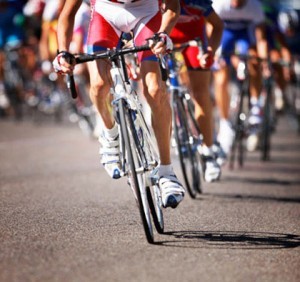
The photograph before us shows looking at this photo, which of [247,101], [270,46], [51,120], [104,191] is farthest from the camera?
[51,120]

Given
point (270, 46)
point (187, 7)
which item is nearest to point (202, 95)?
point (187, 7)

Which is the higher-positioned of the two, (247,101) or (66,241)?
(66,241)

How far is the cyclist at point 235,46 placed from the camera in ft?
32.9

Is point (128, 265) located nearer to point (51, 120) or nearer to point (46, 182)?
point (46, 182)

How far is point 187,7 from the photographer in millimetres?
7863

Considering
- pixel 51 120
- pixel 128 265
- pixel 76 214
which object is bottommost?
pixel 51 120

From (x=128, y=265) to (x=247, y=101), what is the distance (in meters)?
5.51

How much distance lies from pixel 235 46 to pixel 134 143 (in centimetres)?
504

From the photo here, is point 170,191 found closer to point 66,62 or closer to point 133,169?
point 133,169

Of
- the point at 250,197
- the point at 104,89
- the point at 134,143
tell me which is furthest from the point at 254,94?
the point at 134,143

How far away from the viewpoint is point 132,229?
6.35 meters

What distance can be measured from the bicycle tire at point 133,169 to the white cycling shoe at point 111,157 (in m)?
0.29

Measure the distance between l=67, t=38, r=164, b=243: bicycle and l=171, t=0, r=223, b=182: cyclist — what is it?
1.79 m

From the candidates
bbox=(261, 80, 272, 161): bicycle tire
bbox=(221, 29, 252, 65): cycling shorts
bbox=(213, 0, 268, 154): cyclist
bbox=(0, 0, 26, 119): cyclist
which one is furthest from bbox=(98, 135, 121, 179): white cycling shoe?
bbox=(0, 0, 26, 119): cyclist
